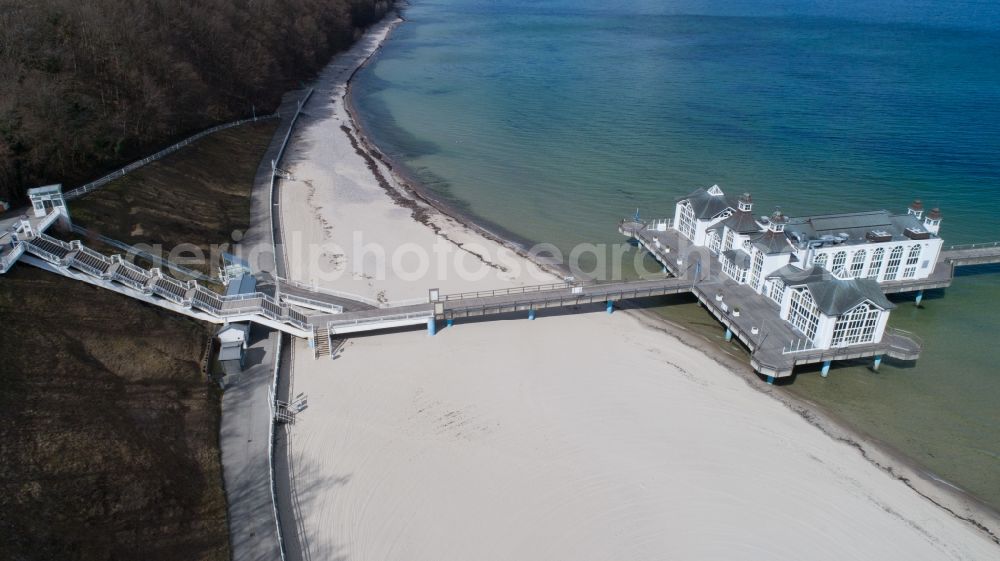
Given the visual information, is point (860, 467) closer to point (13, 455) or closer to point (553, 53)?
point (13, 455)

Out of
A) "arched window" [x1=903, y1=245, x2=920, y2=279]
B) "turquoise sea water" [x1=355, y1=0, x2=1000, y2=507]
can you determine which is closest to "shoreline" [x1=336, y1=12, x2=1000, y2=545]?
"turquoise sea water" [x1=355, y1=0, x2=1000, y2=507]

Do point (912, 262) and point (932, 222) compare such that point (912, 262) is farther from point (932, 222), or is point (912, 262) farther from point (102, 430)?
point (102, 430)

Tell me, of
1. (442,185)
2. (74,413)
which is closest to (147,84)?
(442,185)

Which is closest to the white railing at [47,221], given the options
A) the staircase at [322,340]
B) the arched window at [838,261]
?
the staircase at [322,340]

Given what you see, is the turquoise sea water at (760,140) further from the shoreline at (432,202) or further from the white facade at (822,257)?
the white facade at (822,257)

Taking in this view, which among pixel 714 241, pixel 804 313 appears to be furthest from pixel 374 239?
pixel 804 313

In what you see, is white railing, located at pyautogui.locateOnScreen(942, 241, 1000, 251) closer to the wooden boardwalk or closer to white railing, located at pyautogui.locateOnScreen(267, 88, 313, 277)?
the wooden boardwalk

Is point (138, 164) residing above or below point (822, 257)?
above
